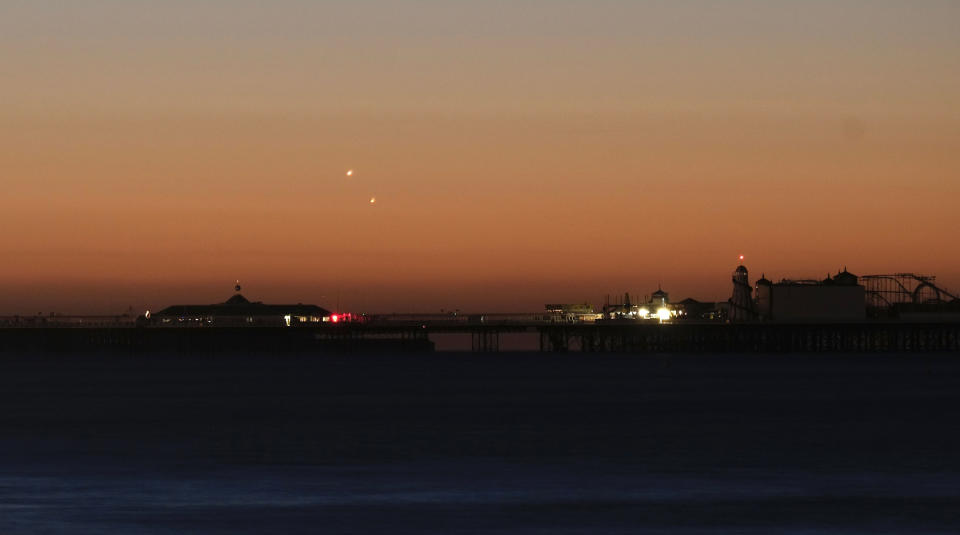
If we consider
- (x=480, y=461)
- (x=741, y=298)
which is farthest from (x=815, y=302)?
(x=480, y=461)

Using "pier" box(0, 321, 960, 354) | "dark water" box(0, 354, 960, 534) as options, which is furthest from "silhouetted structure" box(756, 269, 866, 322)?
"dark water" box(0, 354, 960, 534)

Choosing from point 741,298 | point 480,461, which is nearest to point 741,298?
point 741,298

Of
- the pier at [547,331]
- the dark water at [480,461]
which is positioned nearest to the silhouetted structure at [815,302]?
the pier at [547,331]

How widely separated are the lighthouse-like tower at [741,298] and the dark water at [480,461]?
113 metres

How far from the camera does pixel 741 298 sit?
197 m

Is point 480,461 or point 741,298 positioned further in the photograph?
point 741,298

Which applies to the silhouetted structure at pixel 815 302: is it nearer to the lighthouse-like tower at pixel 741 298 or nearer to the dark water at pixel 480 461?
the lighthouse-like tower at pixel 741 298

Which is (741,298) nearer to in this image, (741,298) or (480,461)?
(741,298)

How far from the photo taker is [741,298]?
197250 mm

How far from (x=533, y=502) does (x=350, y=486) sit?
16.9 ft

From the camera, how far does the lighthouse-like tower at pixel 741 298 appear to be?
Answer: 19550cm

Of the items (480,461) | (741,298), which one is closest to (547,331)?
(741,298)

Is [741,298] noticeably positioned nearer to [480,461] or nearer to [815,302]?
[815,302]

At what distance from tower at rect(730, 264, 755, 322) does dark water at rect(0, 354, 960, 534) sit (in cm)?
11255
